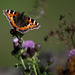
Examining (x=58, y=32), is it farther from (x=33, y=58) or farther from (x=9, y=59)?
(x=9, y=59)

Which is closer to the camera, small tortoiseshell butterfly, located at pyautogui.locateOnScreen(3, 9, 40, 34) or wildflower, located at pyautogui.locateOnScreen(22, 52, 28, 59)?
wildflower, located at pyautogui.locateOnScreen(22, 52, 28, 59)

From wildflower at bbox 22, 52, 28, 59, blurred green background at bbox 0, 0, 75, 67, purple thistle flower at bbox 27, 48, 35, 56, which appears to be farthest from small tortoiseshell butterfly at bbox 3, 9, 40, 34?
blurred green background at bbox 0, 0, 75, 67

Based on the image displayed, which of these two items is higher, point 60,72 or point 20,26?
point 20,26

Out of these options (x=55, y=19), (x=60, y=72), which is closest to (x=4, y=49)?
(x=55, y=19)

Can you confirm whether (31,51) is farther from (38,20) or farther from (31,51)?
(38,20)

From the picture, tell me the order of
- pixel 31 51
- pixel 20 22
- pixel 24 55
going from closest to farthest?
1. pixel 24 55
2. pixel 31 51
3. pixel 20 22

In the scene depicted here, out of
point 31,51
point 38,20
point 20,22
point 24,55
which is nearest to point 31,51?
point 31,51

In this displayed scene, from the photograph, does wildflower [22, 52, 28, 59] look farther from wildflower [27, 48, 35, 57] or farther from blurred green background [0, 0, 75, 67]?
blurred green background [0, 0, 75, 67]

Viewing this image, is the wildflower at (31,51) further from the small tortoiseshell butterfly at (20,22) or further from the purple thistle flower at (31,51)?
the small tortoiseshell butterfly at (20,22)

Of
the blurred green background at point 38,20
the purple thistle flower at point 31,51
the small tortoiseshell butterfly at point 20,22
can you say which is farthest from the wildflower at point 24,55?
the blurred green background at point 38,20
